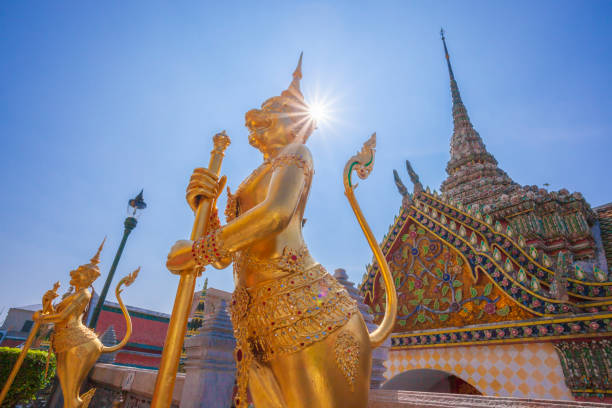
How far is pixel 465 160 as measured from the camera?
14977 millimetres

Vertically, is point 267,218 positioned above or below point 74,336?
above

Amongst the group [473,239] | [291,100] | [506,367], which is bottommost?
[506,367]

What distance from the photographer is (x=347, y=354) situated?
1483 mm

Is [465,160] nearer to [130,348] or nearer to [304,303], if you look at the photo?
[304,303]

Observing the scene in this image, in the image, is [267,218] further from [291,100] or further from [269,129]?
[291,100]

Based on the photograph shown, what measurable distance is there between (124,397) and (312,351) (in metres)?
4.73

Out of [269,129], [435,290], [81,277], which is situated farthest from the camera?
[435,290]

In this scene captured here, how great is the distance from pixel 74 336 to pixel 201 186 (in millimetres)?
3653

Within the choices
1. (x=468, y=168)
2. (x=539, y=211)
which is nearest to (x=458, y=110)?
(x=468, y=168)

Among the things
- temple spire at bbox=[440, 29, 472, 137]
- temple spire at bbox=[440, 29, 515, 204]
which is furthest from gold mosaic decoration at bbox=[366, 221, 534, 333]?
temple spire at bbox=[440, 29, 472, 137]

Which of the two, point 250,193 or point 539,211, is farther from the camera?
point 539,211

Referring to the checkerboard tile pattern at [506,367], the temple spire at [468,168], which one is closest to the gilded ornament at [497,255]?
the checkerboard tile pattern at [506,367]

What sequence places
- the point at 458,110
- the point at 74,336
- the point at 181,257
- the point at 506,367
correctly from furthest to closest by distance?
the point at 458,110
the point at 506,367
the point at 74,336
the point at 181,257

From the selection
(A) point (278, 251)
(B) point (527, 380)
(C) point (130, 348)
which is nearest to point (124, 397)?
(A) point (278, 251)
